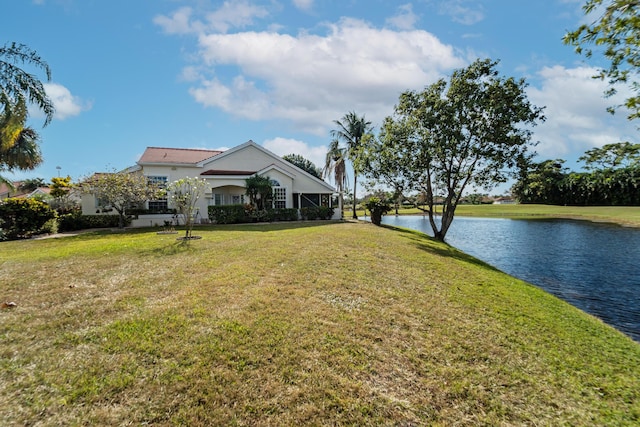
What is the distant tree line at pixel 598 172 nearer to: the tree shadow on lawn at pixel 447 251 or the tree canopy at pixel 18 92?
the tree shadow on lawn at pixel 447 251

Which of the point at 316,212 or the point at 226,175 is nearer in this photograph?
the point at 226,175

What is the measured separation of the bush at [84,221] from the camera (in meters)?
18.6

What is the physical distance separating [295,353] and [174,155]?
25.0 m

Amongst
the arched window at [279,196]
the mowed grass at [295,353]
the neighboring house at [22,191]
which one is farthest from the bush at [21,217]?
the arched window at [279,196]

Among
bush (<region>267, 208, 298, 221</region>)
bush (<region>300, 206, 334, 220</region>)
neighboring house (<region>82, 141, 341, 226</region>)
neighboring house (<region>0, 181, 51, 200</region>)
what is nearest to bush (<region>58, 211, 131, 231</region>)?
neighboring house (<region>82, 141, 341, 226</region>)

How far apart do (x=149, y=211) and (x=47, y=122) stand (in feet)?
39.1

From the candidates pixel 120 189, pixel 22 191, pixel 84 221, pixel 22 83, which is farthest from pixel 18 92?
pixel 22 191

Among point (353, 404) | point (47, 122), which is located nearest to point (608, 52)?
point (353, 404)

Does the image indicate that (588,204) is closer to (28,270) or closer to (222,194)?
(222,194)

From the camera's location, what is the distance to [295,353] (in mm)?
4230

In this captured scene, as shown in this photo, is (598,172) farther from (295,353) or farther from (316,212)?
(316,212)

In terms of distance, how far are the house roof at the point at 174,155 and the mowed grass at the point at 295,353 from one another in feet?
55.0

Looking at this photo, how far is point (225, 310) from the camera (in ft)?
18.0

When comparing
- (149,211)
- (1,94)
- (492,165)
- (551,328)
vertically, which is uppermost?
(1,94)
